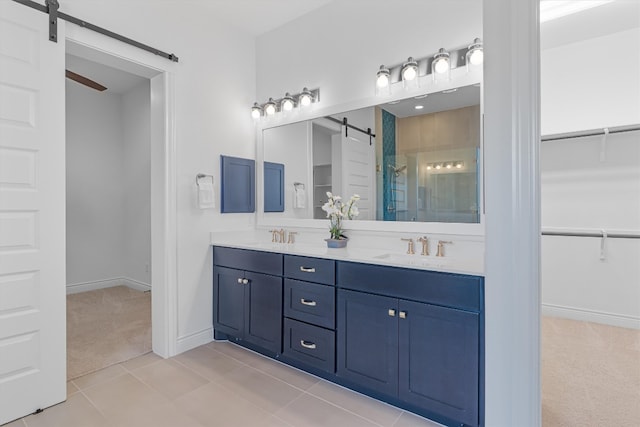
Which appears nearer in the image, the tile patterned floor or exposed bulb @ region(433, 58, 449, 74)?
the tile patterned floor

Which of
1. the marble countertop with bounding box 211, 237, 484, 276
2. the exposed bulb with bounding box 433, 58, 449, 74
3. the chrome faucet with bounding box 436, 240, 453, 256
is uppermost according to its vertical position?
the exposed bulb with bounding box 433, 58, 449, 74

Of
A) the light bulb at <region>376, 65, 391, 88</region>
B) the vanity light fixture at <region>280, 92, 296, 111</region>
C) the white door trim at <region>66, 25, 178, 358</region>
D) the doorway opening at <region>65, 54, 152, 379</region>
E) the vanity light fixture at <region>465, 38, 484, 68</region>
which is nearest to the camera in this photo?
the vanity light fixture at <region>465, 38, 484, 68</region>

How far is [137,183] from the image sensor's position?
4.79m

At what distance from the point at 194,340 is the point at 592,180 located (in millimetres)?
4059

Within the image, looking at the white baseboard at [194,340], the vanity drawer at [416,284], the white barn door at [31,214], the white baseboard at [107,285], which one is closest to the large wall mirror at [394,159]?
the vanity drawer at [416,284]

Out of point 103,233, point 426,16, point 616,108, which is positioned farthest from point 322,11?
point 103,233

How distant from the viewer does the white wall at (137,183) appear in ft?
15.2

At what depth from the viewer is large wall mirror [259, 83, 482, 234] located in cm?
222

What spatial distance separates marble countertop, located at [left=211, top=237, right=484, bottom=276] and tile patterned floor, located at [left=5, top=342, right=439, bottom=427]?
A: 862mm

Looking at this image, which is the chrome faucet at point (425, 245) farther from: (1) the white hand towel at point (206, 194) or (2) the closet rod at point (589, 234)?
(2) the closet rod at point (589, 234)

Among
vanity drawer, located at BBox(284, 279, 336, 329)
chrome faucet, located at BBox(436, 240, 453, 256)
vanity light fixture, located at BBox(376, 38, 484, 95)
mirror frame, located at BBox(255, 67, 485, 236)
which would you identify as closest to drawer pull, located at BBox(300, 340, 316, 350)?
vanity drawer, located at BBox(284, 279, 336, 329)

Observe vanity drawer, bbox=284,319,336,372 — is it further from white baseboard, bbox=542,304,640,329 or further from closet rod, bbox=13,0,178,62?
white baseboard, bbox=542,304,640,329

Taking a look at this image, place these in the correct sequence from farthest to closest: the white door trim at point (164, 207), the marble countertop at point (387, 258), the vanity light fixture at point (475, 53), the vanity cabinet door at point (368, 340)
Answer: the white door trim at point (164, 207)
the vanity light fixture at point (475, 53)
the vanity cabinet door at point (368, 340)
the marble countertop at point (387, 258)

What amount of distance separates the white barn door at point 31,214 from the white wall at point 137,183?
2693mm
